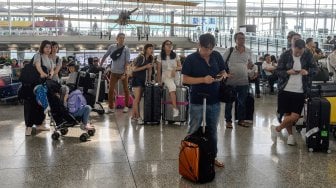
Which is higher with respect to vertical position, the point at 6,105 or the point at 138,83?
the point at 138,83

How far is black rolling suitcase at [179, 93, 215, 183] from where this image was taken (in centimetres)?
396

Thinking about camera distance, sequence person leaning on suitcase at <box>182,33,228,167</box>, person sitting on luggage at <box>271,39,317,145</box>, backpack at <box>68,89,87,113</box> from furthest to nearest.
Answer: backpack at <box>68,89,87,113</box>
person sitting on luggage at <box>271,39,317,145</box>
person leaning on suitcase at <box>182,33,228,167</box>

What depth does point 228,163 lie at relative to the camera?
15.4 ft

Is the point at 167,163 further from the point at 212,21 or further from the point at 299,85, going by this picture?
the point at 212,21

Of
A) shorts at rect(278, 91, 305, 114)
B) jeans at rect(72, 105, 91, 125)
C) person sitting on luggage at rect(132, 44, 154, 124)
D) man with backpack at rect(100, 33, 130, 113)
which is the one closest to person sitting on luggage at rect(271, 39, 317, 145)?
shorts at rect(278, 91, 305, 114)

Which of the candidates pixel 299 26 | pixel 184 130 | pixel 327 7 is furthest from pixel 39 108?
pixel 327 7

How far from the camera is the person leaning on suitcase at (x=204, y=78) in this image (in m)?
4.06

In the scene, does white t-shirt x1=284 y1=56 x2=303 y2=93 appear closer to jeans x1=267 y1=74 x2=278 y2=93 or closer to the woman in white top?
the woman in white top

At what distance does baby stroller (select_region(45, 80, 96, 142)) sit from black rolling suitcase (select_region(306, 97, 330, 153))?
310 cm

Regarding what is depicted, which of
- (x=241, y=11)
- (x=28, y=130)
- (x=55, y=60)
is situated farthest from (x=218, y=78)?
(x=241, y=11)

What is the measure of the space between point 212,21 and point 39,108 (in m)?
27.8

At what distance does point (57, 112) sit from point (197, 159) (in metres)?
2.64

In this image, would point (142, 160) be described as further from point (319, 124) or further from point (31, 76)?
point (31, 76)

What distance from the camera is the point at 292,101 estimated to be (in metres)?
5.38
